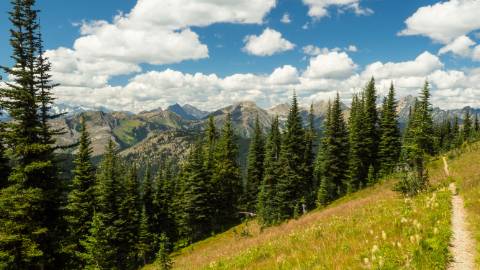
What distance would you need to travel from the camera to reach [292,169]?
52375 mm

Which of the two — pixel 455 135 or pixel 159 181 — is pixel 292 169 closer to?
pixel 159 181

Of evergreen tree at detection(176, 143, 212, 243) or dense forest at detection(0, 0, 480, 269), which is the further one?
evergreen tree at detection(176, 143, 212, 243)

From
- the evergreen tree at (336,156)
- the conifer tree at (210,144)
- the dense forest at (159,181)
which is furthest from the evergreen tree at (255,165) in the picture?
the evergreen tree at (336,156)

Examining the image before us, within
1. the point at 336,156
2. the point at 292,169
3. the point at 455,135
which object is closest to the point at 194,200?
the point at 292,169

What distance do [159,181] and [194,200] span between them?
11615 millimetres

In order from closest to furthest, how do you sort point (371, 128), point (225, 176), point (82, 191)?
point (82, 191), point (371, 128), point (225, 176)

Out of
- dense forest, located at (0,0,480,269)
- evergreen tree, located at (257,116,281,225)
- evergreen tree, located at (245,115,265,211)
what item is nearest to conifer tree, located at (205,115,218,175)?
dense forest, located at (0,0,480,269)

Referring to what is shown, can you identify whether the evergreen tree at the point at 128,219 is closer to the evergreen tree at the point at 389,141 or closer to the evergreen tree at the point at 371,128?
the evergreen tree at the point at 371,128

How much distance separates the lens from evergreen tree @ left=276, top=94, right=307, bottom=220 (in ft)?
164

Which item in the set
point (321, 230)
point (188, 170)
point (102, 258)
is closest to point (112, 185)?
point (188, 170)

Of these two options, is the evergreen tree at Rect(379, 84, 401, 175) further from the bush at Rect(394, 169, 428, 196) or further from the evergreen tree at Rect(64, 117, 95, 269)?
the evergreen tree at Rect(64, 117, 95, 269)

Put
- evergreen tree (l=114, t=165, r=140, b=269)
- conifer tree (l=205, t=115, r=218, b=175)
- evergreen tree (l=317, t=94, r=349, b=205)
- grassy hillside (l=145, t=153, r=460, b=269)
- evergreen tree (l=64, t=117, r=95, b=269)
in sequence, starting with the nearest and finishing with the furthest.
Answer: grassy hillside (l=145, t=153, r=460, b=269) → evergreen tree (l=64, t=117, r=95, b=269) → evergreen tree (l=114, t=165, r=140, b=269) → evergreen tree (l=317, t=94, r=349, b=205) → conifer tree (l=205, t=115, r=218, b=175)

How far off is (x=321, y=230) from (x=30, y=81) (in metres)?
20.1

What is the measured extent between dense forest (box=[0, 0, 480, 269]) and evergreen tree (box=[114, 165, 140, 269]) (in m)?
0.21
